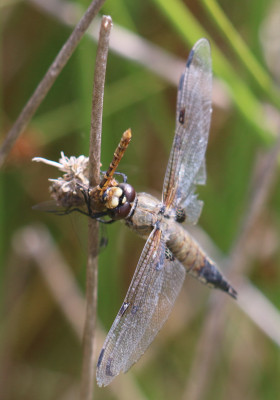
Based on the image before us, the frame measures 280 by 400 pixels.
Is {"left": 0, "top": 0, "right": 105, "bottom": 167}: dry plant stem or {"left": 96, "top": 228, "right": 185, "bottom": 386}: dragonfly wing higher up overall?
{"left": 0, "top": 0, "right": 105, "bottom": 167}: dry plant stem

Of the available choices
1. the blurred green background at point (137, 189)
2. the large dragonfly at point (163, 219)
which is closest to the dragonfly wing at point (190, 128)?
the large dragonfly at point (163, 219)

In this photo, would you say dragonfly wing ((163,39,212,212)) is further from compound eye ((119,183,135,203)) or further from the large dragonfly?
compound eye ((119,183,135,203))

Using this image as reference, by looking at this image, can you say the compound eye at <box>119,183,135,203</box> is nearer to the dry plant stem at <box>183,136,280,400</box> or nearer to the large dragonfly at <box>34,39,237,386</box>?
the large dragonfly at <box>34,39,237,386</box>

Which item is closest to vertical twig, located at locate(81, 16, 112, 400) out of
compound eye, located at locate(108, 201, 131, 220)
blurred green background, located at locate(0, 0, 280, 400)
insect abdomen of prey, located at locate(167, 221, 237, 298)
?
compound eye, located at locate(108, 201, 131, 220)

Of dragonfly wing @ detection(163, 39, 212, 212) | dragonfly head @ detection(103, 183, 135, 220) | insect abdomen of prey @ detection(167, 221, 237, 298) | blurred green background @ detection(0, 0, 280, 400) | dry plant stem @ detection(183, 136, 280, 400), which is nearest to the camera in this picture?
dragonfly head @ detection(103, 183, 135, 220)

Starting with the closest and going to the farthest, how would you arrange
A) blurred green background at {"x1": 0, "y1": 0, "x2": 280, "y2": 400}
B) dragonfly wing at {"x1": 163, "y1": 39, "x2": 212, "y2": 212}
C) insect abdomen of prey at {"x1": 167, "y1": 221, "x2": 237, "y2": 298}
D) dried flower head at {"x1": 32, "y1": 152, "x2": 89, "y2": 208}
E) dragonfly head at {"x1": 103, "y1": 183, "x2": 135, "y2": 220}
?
dried flower head at {"x1": 32, "y1": 152, "x2": 89, "y2": 208} → dragonfly head at {"x1": 103, "y1": 183, "x2": 135, "y2": 220} → dragonfly wing at {"x1": 163, "y1": 39, "x2": 212, "y2": 212} → insect abdomen of prey at {"x1": 167, "y1": 221, "x2": 237, "y2": 298} → blurred green background at {"x1": 0, "y1": 0, "x2": 280, "y2": 400}

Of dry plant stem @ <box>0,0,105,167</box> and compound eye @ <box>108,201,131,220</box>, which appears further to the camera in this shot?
compound eye @ <box>108,201,131,220</box>
